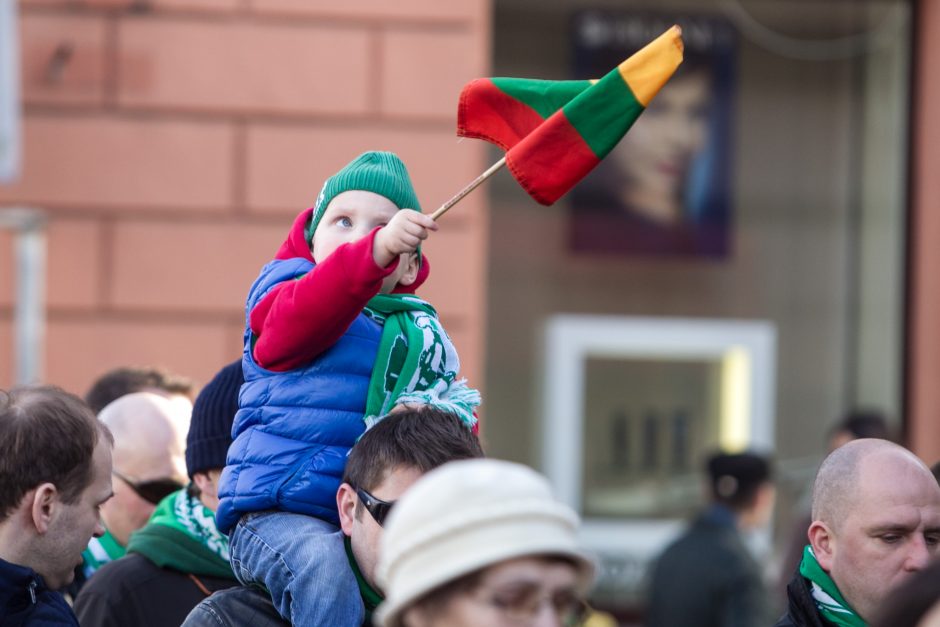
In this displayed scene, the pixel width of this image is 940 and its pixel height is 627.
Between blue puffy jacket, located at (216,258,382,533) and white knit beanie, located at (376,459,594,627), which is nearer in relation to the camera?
white knit beanie, located at (376,459,594,627)

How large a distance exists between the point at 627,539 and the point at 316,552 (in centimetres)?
677

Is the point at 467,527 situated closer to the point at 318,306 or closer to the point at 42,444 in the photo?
the point at 318,306

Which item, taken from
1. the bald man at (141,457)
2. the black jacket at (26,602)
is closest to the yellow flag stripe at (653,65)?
the black jacket at (26,602)

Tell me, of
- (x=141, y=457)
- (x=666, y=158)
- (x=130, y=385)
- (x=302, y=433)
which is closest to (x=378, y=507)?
(x=302, y=433)

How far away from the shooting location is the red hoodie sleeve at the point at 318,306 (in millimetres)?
2711

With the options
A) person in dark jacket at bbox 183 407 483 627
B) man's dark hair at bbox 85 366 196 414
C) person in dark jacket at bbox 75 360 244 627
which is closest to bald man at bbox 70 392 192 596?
man's dark hair at bbox 85 366 196 414

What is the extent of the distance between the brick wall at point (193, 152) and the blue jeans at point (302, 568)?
4.74 meters

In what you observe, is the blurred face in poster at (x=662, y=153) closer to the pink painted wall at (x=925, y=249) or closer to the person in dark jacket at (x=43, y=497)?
the pink painted wall at (x=925, y=249)

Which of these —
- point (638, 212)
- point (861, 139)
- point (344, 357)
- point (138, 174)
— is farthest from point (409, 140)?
point (344, 357)

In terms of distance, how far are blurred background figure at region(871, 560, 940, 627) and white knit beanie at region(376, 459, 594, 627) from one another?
0.39 m

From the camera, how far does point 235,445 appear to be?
296cm

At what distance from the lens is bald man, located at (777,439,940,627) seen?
10.3 ft

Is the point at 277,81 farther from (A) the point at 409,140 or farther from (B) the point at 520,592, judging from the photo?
(B) the point at 520,592

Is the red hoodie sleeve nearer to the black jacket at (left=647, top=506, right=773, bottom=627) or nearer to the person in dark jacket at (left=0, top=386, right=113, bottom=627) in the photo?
the person in dark jacket at (left=0, top=386, right=113, bottom=627)
